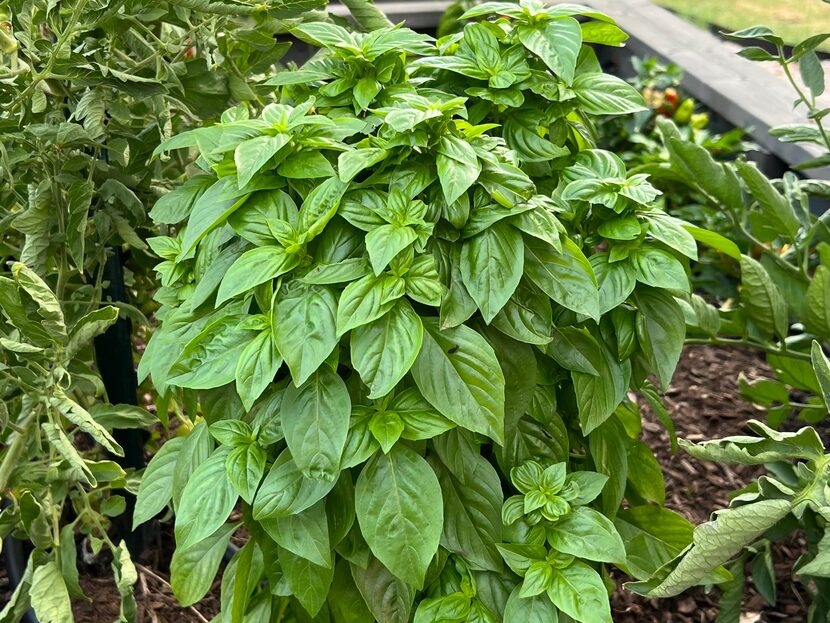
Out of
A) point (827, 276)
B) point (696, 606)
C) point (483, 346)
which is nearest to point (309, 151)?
point (483, 346)

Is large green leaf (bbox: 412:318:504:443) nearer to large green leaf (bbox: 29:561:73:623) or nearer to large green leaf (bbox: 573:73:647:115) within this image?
large green leaf (bbox: 573:73:647:115)

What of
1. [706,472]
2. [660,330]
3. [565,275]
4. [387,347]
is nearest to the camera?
[387,347]

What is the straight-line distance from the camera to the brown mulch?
→ 2.14 m

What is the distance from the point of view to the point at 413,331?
1.20 metres

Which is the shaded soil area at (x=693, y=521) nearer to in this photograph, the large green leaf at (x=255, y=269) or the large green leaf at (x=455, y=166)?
A: the large green leaf at (x=255, y=269)

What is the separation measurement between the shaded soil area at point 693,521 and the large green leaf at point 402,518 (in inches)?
38.6

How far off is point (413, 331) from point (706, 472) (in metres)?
1.67

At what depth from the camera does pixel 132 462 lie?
2131 millimetres

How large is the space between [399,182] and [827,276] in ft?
3.83

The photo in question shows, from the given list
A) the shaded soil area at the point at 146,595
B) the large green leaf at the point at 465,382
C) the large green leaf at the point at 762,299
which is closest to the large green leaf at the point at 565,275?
the large green leaf at the point at 465,382

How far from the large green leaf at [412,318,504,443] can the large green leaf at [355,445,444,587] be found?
0.10 m

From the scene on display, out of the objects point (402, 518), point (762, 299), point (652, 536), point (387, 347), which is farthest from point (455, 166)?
point (762, 299)

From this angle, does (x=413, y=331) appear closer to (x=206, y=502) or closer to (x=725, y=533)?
(x=206, y=502)

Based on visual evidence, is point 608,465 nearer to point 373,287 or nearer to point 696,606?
point 373,287
